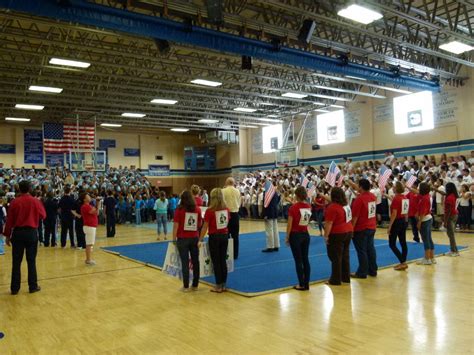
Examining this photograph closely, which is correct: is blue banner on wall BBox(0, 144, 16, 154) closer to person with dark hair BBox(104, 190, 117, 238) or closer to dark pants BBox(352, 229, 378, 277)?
person with dark hair BBox(104, 190, 117, 238)

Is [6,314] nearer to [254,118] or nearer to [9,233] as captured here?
[9,233]

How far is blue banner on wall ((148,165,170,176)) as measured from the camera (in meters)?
30.0

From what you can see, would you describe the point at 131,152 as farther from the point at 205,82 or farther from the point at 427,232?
the point at 427,232

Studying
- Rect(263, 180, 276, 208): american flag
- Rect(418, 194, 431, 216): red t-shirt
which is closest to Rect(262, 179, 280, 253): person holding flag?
Rect(263, 180, 276, 208): american flag

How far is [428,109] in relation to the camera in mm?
17609

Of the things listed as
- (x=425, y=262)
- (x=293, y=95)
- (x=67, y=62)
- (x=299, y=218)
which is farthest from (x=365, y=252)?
(x=293, y=95)

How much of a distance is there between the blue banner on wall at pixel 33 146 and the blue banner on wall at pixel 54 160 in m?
0.54

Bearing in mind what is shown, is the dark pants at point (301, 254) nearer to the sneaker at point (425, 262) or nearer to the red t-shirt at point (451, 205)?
the sneaker at point (425, 262)

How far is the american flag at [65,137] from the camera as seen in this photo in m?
23.0

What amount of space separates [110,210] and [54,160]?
1411 cm

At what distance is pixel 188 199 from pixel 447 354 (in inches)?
153

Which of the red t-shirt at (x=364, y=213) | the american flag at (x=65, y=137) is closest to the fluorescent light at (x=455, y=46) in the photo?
the red t-shirt at (x=364, y=213)

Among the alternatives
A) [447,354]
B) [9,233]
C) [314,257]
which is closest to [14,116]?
[9,233]

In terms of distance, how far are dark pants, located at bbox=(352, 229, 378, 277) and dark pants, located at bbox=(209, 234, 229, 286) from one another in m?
2.21
